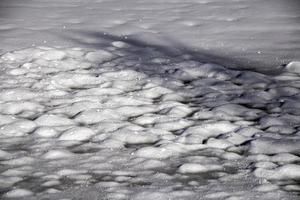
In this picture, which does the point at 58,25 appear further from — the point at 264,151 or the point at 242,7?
the point at 264,151

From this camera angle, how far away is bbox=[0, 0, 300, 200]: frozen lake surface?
9.29 ft

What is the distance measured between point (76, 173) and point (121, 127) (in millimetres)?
738

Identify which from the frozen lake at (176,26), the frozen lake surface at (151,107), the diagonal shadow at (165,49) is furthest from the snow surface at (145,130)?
the frozen lake at (176,26)

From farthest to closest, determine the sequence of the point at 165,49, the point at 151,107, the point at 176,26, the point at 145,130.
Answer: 1. the point at 176,26
2. the point at 165,49
3. the point at 151,107
4. the point at 145,130

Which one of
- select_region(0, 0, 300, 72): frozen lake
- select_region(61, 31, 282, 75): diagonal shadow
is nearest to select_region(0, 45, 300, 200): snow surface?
select_region(61, 31, 282, 75): diagonal shadow

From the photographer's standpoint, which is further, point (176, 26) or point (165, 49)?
point (176, 26)

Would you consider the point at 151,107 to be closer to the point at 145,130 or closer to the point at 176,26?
the point at 145,130

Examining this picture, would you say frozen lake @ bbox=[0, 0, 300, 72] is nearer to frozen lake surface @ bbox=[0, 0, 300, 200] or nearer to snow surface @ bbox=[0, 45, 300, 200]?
frozen lake surface @ bbox=[0, 0, 300, 200]

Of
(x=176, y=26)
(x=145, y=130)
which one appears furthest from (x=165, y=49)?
(x=145, y=130)

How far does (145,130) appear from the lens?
3.55 metres

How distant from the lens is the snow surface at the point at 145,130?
2783 millimetres

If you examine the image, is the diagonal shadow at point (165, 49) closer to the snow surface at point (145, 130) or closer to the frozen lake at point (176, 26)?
the frozen lake at point (176, 26)

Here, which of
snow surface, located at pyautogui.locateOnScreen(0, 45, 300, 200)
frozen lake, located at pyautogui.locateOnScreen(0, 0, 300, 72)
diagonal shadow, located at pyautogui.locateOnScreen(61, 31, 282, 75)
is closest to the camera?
snow surface, located at pyautogui.locateOnScreen(0, 45, 300, 200)

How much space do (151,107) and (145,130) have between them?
48cm
